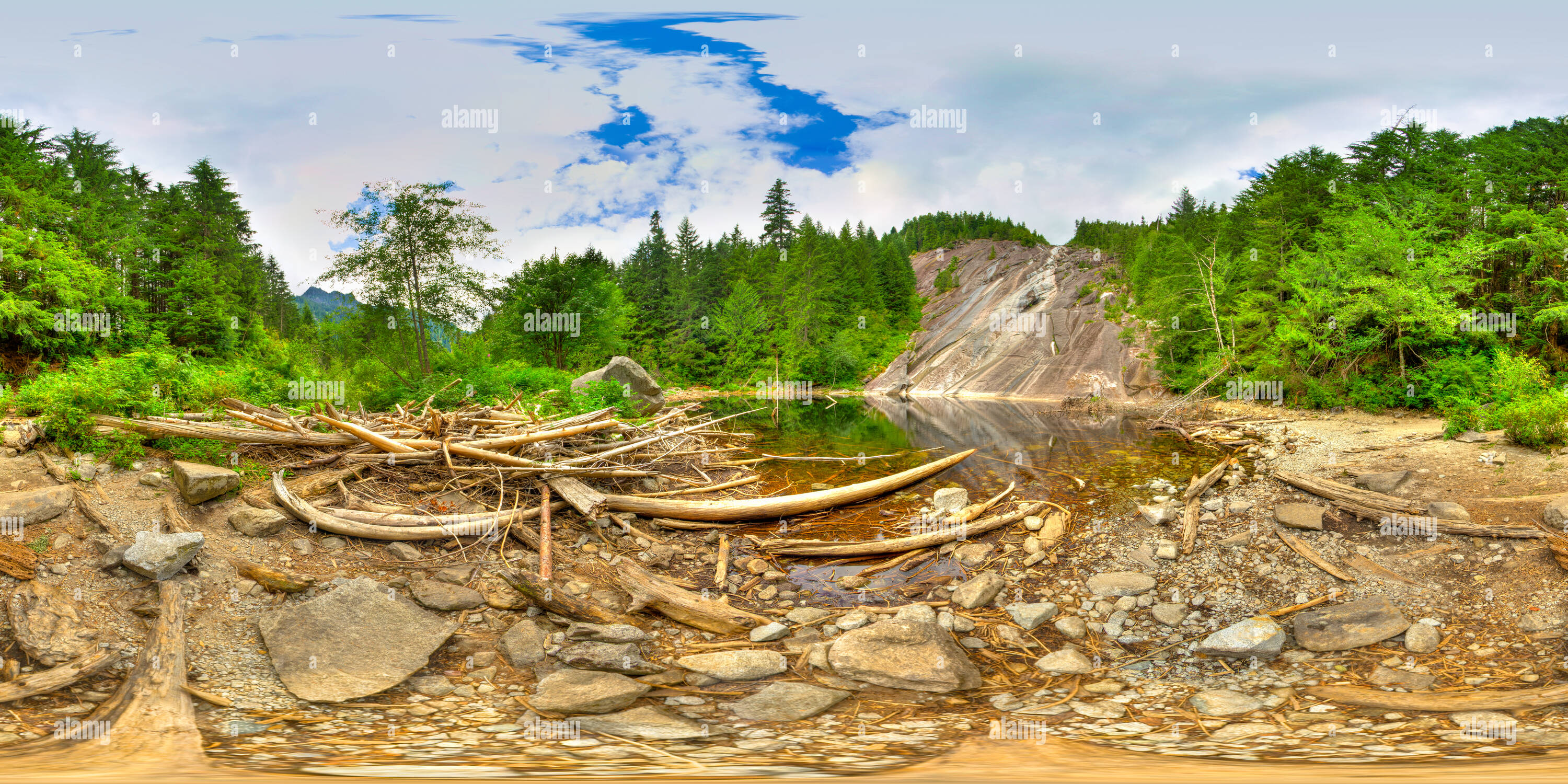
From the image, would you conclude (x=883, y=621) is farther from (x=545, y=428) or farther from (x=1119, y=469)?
(x=1119, y=469)

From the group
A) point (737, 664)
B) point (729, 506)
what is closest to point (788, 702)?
point (737, 664)

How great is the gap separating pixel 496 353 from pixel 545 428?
3726 cm

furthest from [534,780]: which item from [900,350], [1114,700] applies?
[900,350]

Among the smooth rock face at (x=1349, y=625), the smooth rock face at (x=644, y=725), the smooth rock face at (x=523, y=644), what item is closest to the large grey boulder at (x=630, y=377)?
the smooth rock face at (x=523, y=644)

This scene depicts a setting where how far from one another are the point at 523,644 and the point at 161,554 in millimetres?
3183

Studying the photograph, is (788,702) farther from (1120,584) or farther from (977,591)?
(1120,584)

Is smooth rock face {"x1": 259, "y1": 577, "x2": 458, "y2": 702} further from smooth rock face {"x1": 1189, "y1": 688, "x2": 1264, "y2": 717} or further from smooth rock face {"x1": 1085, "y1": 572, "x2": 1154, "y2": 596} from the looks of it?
smooth rock face {"x1": 1085, "y1": 572, "x2": 1154, "y2": 596}

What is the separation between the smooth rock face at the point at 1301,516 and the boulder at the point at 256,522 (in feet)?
39.2

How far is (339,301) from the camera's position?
2656 centimetres

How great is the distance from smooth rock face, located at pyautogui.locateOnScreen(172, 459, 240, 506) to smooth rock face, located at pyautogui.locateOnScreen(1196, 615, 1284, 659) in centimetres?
1011

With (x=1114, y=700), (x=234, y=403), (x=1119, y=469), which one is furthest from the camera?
(x=1119, y=469)

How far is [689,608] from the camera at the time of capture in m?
6.34

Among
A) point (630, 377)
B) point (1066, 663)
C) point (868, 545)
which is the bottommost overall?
point (1066, 663)

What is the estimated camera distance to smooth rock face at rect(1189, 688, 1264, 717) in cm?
449
